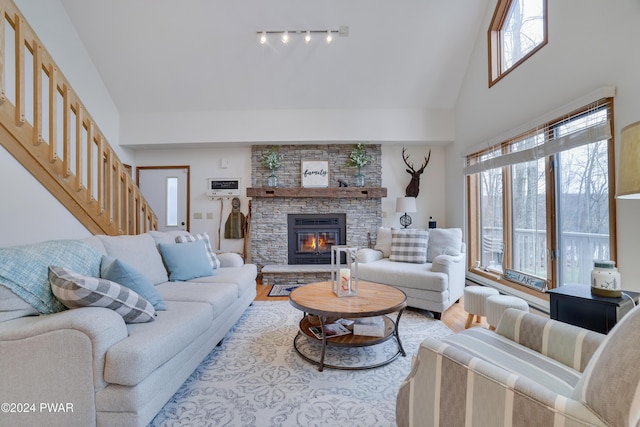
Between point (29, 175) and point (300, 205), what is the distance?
128 inches

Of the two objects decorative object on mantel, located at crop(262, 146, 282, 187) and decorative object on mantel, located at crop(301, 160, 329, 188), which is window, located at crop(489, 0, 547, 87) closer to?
decorative object on mantel, located at crop(301, 160, 329, 188)

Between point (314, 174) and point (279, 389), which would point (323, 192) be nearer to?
point (314, 174)

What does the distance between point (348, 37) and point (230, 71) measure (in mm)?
1757

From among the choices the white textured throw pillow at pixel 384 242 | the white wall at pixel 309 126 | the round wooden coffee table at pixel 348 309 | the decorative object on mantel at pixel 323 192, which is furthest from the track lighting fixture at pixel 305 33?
the round wooden coffee table at pixel 348 309

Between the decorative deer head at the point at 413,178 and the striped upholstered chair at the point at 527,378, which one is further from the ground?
the decorative deer head at the point at 413,178

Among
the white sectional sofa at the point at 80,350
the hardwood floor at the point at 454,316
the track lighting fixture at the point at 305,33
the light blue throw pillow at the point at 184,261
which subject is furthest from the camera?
the track lighting fixture at the point at 305,33

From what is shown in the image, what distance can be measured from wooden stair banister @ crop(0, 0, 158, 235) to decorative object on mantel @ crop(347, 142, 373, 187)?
3.28m

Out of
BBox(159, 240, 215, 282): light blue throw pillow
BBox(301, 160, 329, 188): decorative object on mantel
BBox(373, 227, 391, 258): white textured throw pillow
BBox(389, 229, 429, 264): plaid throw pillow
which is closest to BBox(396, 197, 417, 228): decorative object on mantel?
BBox(373, 227, 391, 258): white textured throw pillow

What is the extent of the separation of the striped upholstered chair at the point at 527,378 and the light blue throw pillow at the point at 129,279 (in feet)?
5.22

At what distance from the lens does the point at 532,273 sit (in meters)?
3.04

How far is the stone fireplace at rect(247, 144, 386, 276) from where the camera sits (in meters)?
4.90

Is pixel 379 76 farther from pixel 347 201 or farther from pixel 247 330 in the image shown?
pixel 247 330

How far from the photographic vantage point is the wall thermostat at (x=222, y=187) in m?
5.04

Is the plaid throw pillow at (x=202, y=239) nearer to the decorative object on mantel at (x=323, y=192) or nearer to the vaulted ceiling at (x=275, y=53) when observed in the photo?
the decorative object on mantel at (x=323, y=192)
